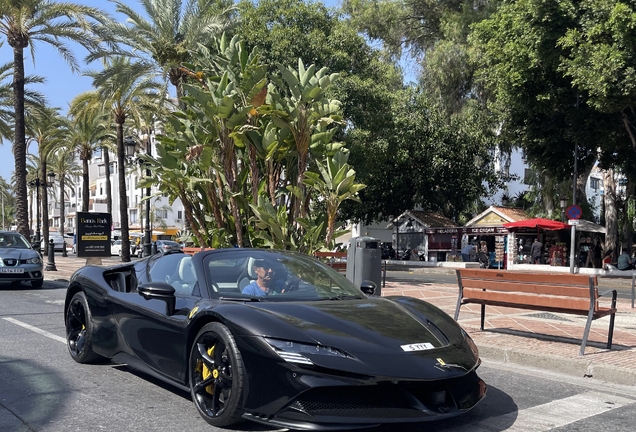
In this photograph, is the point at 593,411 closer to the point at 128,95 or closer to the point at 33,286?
the point at 33,286

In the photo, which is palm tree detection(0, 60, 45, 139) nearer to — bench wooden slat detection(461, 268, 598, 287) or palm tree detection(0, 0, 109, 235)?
palm tree detection(0, 0, 109, 235)

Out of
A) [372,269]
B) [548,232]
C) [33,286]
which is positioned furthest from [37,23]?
[548,232]

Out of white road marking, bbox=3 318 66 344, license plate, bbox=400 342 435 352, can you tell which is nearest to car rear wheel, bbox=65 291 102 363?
white road marking, bbox=3 318 66 344

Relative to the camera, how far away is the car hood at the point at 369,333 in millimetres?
3900

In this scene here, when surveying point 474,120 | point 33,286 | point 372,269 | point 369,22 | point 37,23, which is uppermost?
point 369,22

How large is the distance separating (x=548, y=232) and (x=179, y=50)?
2141 centimetres

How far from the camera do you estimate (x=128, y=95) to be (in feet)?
92.8

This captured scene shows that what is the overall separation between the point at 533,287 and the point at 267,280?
3927 mm

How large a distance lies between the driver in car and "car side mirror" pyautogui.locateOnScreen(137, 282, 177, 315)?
56cm

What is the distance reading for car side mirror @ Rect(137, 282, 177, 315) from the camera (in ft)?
15.7

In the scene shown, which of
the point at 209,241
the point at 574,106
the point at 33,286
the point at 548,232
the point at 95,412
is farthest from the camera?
the point at 548,232

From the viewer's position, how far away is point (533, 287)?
7.61 meters

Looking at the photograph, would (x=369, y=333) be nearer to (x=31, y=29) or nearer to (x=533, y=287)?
(x=533, y=287)

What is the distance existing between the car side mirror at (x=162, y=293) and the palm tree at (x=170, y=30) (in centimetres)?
1855
